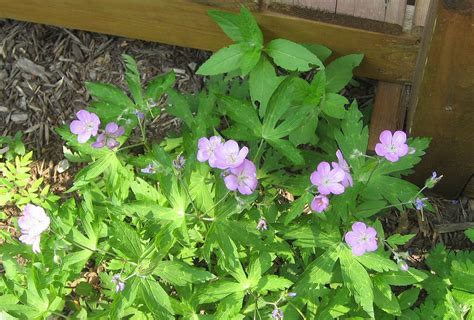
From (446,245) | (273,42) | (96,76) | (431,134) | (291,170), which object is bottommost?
(446,245)

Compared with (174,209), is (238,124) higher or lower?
higher

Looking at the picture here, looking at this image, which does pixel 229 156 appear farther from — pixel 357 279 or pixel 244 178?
pixel 357 279

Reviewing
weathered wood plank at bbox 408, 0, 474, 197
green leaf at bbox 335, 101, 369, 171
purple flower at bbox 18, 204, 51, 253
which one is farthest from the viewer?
green leaf at bbox 335, 101, 369, 171

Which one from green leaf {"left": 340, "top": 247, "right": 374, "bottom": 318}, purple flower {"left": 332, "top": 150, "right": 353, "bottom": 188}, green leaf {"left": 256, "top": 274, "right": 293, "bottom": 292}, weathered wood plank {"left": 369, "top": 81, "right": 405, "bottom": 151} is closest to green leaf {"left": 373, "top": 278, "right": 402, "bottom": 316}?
green leaf {"left": 340, "top": 247, "right": 374, "bottom": 318}

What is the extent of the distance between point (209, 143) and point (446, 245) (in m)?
1.45

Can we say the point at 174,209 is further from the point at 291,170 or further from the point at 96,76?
the point at 96,76

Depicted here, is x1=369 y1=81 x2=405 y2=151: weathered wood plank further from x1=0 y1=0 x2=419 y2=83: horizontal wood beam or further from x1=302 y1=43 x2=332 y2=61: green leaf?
x1=302 y1=43 x2=332 y2=61: green leaf

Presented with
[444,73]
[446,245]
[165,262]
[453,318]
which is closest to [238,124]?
[165,262]

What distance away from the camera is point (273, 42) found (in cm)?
239

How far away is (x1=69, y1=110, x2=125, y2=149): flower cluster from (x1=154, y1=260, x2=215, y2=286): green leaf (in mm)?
485

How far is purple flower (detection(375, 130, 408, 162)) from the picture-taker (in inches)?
76.7

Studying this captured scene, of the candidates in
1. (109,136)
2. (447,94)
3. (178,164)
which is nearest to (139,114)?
(109,136)

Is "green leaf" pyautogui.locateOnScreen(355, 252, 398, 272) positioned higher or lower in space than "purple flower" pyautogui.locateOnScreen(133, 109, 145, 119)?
lower

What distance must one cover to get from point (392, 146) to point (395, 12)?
676mm
